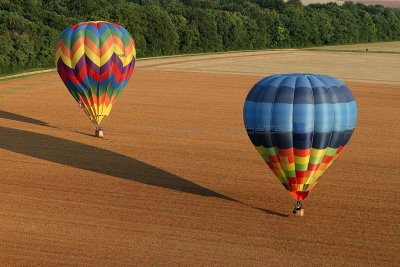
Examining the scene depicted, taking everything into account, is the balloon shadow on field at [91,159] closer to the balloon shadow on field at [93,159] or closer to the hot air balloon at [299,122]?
the balloon shadow on field at [93,159]

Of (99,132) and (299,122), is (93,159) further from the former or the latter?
(299,122)

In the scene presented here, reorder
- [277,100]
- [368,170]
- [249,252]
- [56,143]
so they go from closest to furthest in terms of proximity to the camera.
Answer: [249,252]
[277,100]
[368,170]
[56,143]

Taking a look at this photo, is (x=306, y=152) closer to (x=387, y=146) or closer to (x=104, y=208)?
(x=104, y=208)

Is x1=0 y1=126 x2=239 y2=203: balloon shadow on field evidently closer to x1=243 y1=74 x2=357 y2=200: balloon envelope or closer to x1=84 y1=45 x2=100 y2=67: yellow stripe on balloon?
x1=243 y1=74 x2=357 y2=200: balloon envelope

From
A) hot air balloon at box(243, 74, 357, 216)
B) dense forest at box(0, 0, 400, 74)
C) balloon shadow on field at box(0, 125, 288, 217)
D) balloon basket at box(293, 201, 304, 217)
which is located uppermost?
dense forest at box(0, 0, 400, 74)

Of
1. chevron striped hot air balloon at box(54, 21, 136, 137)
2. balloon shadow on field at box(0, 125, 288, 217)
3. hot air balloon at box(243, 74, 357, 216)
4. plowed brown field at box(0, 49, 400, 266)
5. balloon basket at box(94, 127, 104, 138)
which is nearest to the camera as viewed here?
plowed brown field at box(0, 49, 400, 266)

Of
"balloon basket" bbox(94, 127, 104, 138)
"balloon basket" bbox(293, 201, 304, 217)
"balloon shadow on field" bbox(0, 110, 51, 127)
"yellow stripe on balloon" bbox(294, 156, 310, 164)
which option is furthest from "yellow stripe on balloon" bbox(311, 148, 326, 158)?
"balloon shadow on field" bbox(0, 110, 51, 127)

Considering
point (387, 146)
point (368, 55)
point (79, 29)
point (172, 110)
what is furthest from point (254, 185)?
point (368, 55)
